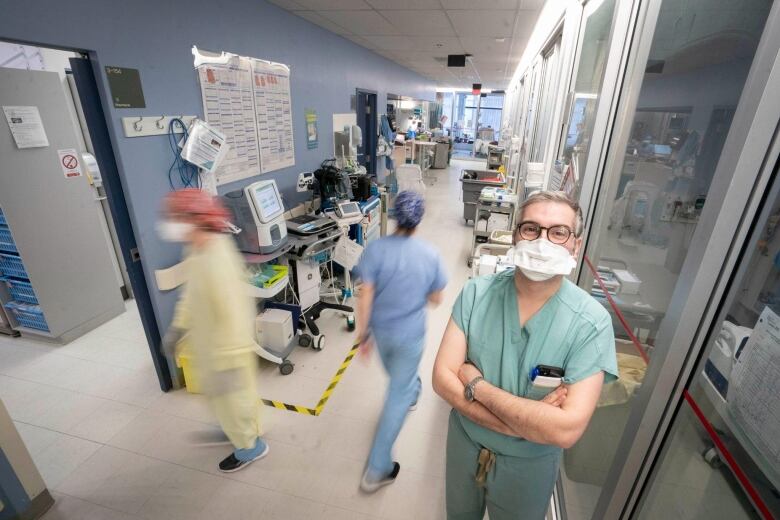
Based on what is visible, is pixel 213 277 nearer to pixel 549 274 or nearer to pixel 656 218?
pixel 549 274

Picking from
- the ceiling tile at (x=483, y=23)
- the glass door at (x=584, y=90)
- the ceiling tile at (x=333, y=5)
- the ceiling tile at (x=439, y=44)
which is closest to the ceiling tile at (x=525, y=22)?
the ceiling tile at (x=483, y=23)

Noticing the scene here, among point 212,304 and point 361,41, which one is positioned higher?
point 361,41

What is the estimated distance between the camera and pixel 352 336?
3621 millimetres

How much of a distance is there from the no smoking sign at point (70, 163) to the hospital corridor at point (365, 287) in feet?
0.07

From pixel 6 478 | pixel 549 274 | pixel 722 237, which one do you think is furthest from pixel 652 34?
pixel 6 478

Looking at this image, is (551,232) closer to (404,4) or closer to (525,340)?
(525,340)

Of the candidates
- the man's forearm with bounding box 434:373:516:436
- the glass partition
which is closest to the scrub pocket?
the man's forearm with bounding box 434:373:516:436

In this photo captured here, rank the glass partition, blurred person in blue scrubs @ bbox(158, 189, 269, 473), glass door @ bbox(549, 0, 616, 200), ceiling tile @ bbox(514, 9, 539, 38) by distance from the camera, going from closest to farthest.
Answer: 1. blurred person in blue scrubs @ bbox(158, 189, 269, 473)
2. glass door @ bbox(549, 0, 616, 200)
3. ceiling tile @ bbox(514, 9, 539, 38)
4. the glass partition

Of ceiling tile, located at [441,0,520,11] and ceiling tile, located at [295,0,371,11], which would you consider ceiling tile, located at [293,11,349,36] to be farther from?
ceiling tile, located at [441,0,520,11]

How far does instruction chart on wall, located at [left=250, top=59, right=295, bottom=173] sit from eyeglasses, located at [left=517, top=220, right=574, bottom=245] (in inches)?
123

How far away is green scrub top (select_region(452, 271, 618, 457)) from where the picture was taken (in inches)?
43.2

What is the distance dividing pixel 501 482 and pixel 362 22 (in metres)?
4.61

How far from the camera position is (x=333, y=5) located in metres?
3.53

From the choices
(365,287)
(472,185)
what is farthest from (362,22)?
(365,287)
